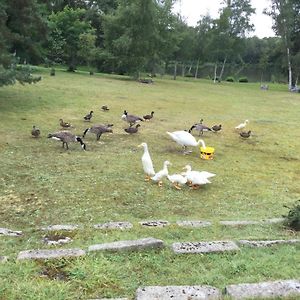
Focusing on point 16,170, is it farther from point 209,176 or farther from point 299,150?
point 299,150

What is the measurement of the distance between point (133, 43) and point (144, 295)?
33.1m

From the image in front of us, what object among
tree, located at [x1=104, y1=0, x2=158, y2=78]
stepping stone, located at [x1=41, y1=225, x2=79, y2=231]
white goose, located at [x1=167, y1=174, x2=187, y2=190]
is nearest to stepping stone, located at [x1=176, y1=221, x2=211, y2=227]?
stepping stone, located at [x1=41, y1=225, x2=79, y2=231]

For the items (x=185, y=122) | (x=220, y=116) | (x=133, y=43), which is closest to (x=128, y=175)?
(x=185, y=122)

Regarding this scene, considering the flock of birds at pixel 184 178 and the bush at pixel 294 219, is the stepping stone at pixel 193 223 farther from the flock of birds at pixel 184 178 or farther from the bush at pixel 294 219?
the flock of birds at pixel 184 178

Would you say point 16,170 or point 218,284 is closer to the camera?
point 218,284

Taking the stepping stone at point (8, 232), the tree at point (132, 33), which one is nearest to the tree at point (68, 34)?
the tree at point (132, 33)

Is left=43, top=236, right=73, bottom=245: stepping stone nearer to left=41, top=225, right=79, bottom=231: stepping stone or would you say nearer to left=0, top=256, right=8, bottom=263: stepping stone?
left=41, top=225, right=79, bottom=231: stepping stone

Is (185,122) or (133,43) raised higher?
(133,43)

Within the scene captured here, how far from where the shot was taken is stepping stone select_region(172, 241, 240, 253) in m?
4.75

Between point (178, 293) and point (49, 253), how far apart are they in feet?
5.24

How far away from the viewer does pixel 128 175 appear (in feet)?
29.9

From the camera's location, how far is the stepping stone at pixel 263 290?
11.8ft

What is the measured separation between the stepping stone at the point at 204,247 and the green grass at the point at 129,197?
0.10 metres

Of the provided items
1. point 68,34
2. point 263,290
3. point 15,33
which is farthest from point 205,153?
point 68,34
